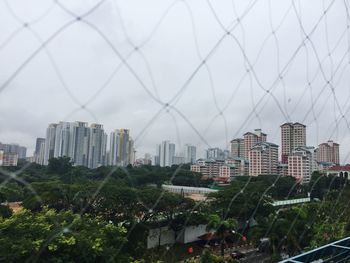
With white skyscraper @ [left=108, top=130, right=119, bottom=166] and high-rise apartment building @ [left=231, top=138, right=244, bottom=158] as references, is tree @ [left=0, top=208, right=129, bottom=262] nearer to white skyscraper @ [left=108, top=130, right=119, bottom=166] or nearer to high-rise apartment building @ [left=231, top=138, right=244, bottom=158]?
high-rise apartment building @ [left=231, top=138, right=244, bottom=158]

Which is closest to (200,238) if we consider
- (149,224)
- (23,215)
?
(149,224)

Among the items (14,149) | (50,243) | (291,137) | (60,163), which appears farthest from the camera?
(60,163)

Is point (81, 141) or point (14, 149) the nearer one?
point (14, 149)

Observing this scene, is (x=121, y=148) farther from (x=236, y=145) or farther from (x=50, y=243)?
(x=50, y=243)

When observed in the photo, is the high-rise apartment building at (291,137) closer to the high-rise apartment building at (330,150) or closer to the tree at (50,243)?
the high-rise apartment building at (330,150)

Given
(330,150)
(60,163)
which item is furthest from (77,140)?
(60,163)

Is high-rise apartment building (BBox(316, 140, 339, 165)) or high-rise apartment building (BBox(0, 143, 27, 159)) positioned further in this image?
high-rise apartment building (BBox(316, 140, 339, 165))

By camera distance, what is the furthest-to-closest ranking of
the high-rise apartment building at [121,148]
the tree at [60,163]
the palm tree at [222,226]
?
the palm tree at [222,226] < the tree at [60,163] < the high-rise apartment building at [121,148]

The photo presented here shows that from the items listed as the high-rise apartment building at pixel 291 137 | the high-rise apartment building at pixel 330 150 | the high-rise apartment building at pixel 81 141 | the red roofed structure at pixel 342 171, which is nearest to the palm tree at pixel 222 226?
the red roofed structure at pixel 342 171

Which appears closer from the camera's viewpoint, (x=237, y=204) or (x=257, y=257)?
(x=257, y=257)

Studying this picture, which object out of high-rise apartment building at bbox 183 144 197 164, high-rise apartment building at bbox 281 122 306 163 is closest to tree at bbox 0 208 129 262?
high-rise apartment building at bbox 281 122 306 163

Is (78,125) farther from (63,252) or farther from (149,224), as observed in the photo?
(149,224)
